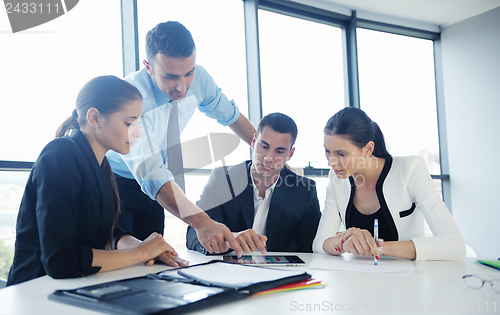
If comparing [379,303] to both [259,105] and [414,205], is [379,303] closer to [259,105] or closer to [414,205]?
[414,205]

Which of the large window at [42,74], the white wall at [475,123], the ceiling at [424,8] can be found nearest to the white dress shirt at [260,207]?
the large window at [42,74]

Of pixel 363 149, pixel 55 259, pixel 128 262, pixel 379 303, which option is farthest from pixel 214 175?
pixel 379 303

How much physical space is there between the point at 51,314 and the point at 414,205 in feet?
4.93

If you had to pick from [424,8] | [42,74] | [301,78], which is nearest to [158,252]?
[42,74]

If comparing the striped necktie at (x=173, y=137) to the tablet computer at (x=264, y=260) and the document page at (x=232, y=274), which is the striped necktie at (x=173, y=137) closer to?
the tablet computer at (x=264, y=260)

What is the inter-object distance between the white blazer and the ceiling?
2735 millimetres

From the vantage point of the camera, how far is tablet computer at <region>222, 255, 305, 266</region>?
1.18 meters

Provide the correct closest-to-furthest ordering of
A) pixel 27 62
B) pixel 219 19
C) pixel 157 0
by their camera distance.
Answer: pixel 27 62, pixel 157 0, pixel 219 19

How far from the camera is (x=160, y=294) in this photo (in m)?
0.71

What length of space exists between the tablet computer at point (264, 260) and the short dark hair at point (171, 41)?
2.93ft

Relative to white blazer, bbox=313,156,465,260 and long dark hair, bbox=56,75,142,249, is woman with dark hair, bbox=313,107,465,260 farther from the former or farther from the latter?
long dark hair, bbox=56,75,142,249

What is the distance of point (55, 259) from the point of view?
3.05ft

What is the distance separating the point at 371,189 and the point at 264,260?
0.79 metres

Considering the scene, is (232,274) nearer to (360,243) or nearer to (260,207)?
(360,243)
